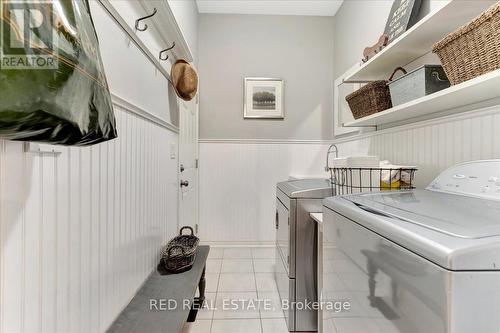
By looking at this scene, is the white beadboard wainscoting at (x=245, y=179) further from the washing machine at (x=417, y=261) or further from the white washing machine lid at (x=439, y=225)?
the white washing machine lid at (x=439, y=225)

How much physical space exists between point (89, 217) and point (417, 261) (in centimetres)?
93

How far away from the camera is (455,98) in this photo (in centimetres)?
109

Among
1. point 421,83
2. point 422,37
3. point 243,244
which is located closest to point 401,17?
point 422,37

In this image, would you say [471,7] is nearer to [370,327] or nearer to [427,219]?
[427,219]

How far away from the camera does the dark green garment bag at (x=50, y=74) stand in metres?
0.41

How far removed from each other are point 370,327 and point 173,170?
1684mm

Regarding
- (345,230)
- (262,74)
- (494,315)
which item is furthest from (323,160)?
(494,315)

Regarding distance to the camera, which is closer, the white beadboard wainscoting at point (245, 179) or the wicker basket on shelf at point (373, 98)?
the wicker basket on shelf at point (373, 98)

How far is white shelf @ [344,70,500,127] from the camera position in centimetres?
87

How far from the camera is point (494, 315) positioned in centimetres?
42

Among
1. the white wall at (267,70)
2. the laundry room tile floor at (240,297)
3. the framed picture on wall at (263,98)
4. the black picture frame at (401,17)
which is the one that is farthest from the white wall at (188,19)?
the laundry room tile floor at (240,297)

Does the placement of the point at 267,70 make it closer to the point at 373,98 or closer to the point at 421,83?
the point at 373,98

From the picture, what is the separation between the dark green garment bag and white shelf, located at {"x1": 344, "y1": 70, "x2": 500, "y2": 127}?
1.10 m

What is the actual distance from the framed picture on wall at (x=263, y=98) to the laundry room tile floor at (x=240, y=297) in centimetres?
166
